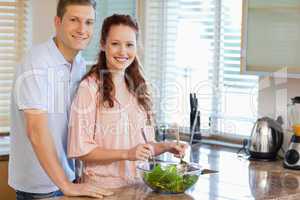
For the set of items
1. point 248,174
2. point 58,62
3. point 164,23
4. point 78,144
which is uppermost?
point 164,23

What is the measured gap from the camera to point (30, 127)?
97.7 inches

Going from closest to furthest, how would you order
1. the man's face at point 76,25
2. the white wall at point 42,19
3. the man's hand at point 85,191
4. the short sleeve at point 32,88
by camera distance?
1. the man's hand at point 85,191
2. the short sleeve at point 32,88
3. the man's face at point 76,25
4. the white wall at point 42,19

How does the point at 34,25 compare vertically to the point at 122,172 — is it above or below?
above

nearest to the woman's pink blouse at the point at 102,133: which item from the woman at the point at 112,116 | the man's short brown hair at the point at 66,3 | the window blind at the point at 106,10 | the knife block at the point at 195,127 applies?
the woman at the point at 112,116

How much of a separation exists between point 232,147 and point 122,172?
1.35 metres

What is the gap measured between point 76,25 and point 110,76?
10.7 inches

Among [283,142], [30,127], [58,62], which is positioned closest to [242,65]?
[283,142]

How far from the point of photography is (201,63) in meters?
3.93

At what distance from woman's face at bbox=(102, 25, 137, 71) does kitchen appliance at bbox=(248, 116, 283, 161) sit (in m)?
1.09

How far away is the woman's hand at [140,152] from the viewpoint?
2.35m

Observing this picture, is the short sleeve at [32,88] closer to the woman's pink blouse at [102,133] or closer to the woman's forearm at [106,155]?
the woman's pink blouse at [102,133]

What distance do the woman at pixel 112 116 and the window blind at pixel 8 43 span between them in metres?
1.76

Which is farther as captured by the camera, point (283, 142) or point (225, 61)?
point (225, 61)

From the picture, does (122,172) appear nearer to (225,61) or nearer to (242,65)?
(242,65)
